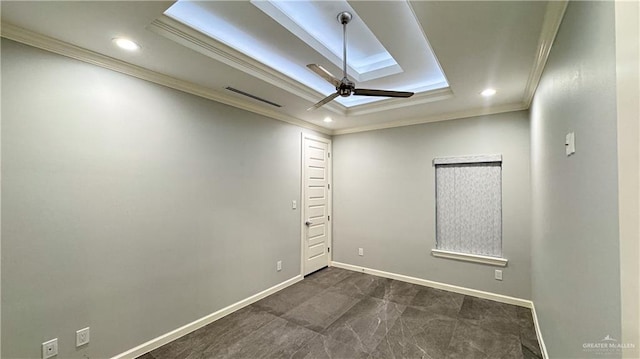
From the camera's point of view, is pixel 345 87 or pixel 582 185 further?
pixel 345 87

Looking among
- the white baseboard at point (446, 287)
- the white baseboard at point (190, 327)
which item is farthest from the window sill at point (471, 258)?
the white baseboard at point (190, 327)

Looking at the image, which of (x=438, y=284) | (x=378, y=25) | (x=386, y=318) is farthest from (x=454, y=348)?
(x=378, y=25)

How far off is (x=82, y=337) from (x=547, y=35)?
3.95 meters

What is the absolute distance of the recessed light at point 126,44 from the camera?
183 centimetres

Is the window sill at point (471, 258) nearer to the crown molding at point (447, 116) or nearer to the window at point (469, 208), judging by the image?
the window at point (469, 208)

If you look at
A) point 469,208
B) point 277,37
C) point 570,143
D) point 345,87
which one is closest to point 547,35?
point 570,143

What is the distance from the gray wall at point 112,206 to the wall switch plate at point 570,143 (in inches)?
114

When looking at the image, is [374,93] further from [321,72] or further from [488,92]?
[488,92]

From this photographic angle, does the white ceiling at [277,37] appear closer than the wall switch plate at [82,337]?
Yes

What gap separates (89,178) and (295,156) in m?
2.42

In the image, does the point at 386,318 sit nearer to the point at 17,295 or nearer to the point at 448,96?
the point at 448,96

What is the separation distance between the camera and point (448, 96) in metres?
3.00

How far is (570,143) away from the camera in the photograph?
1.35 m

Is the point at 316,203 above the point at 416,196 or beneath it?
beneath
